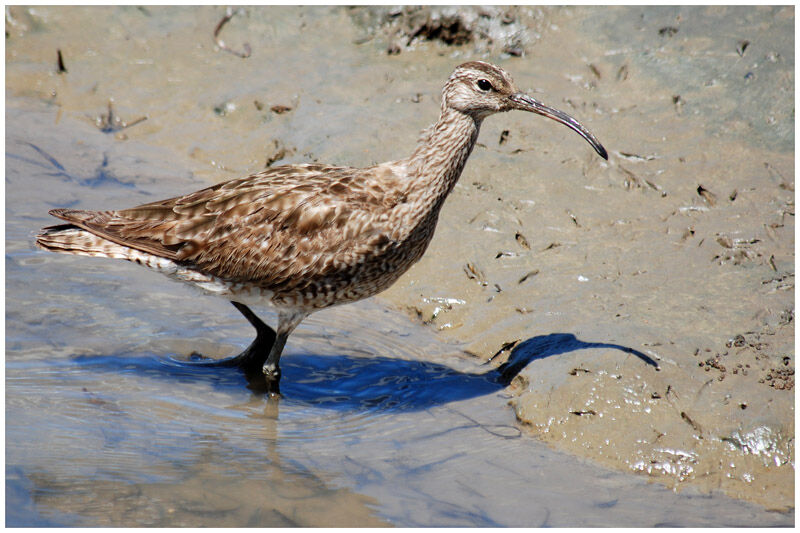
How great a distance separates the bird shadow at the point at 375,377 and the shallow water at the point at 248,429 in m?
0.01

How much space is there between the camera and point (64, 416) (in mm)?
5609

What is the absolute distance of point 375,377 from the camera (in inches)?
253

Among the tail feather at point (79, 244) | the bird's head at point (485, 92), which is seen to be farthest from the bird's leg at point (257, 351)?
the bird's head at point (485, 92)

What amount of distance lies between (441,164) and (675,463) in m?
2.31

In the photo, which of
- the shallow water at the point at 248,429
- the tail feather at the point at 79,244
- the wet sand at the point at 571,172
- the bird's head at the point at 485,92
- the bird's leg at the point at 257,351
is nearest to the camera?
the shallow water at the point at 248,429

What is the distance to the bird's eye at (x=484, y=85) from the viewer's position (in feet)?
19.8

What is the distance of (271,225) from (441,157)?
46.1 inches

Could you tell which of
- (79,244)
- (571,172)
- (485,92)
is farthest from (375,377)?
(571,172)

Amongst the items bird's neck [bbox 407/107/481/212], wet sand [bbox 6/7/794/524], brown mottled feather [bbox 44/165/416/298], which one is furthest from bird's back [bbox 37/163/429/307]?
wet sand [bbox 6/7/794/524]

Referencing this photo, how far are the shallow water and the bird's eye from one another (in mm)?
1847

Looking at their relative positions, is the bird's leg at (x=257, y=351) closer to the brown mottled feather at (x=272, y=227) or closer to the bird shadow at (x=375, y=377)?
the bird shadow at (x=375, y=377)

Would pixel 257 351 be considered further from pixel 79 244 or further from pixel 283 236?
pixel 79 244

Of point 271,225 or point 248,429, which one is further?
point 271,225

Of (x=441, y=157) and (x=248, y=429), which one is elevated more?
(x=441, y=157)
